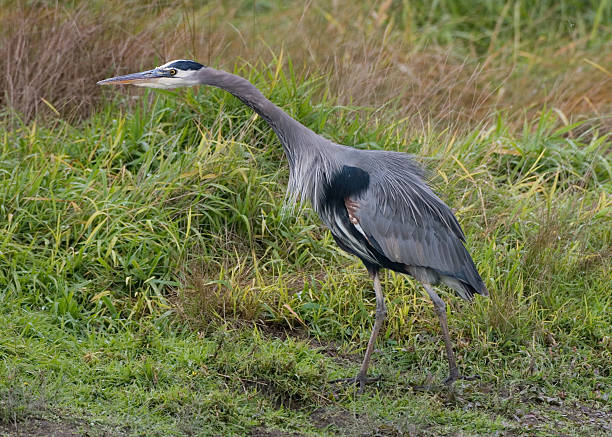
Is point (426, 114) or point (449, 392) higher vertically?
point (426, 114)

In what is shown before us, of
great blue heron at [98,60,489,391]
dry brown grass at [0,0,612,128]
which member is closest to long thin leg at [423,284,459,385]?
great blue heron at [98,60,489,391]

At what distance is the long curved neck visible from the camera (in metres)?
4.67

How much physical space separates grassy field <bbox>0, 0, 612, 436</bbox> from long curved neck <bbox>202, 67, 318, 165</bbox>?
870 millimetres

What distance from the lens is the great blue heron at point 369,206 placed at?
4668 millimetres

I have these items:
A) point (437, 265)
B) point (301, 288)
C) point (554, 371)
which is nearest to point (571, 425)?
point (554, 371)

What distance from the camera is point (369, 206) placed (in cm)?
467

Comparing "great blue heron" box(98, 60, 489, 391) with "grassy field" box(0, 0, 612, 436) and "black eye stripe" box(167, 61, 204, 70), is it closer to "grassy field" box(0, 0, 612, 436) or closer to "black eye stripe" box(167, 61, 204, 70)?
"black eye stripe" box(167, 61, 204, 70)

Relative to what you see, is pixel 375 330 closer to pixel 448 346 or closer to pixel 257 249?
pixel 448 346

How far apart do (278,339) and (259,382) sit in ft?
1.91

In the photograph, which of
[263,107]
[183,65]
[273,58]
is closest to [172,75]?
[183,65]

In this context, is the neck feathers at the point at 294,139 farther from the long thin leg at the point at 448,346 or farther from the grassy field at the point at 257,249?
the long thin leg at the point at 448,346

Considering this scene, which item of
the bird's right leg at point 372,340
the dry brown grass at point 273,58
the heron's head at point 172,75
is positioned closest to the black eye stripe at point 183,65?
the heron's head at point 172,75

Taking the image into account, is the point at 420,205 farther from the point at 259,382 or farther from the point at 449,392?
the point at 259,382

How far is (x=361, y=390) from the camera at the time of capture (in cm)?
451
